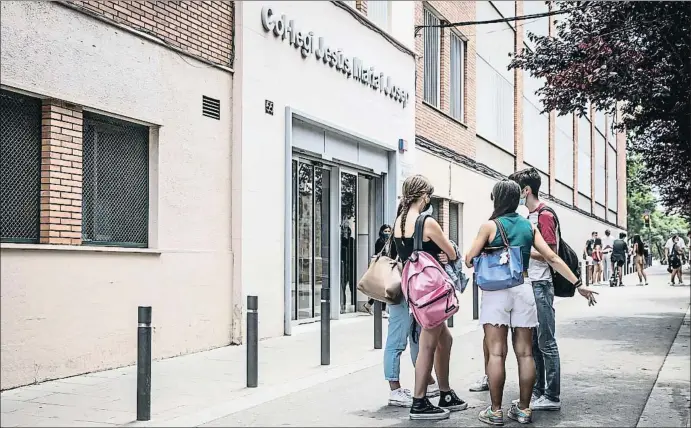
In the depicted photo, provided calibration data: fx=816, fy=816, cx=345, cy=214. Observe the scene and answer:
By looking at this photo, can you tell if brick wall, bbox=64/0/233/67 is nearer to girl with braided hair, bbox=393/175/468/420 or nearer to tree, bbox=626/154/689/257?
girl with braided hair, bbox=393/175/468/420

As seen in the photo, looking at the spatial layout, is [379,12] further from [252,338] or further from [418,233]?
[418,233]

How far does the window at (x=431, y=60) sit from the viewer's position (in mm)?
19705

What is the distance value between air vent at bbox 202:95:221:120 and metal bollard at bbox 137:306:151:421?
483 cm

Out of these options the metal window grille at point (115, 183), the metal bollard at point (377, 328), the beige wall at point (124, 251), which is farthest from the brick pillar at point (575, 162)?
the metal window grille at point (115, 183)

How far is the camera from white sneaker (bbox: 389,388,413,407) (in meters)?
6.76

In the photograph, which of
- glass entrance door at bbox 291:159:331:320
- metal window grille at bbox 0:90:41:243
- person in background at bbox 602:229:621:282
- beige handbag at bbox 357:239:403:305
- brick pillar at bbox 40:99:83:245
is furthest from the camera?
person in background at bbox 602:229:621:282

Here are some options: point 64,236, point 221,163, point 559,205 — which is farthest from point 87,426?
point 559,205

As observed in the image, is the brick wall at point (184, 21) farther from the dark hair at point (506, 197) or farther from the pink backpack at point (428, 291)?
the dark hair at point (506, 197)

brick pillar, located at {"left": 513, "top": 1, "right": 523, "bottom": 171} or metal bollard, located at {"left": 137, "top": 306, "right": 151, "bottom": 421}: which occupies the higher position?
brick pillar, located at {"left": 513, "top": 1, "right": 523, "bottom": 171}

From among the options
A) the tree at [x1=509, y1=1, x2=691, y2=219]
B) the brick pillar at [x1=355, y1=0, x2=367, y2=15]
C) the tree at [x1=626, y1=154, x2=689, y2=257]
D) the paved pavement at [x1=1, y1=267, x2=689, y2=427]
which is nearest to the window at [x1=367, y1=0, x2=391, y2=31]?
A: the brick pillar at [x1=355, y1=0, x2=367, y2=15]

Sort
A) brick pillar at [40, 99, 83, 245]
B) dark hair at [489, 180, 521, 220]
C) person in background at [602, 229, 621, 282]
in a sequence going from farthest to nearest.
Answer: person in background at [602, 229, 621, 282] → brick pillar at [40, 99, 83, 245] → dark hair at [489, 180, 521, 220]

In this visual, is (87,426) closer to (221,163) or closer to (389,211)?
(221,163)

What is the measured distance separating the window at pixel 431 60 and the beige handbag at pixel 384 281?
522 inches

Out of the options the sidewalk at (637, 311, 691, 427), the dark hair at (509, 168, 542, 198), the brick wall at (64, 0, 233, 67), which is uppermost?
the brick wall at (64, 0, 233, 67)
